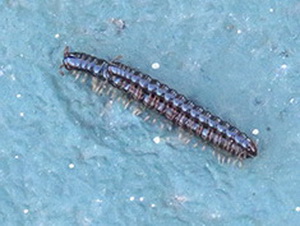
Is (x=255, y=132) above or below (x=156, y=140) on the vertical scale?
above

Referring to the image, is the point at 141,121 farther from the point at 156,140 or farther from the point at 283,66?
the point at 283,66

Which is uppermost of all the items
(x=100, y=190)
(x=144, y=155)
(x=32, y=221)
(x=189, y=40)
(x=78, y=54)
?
(x=189, y=40)

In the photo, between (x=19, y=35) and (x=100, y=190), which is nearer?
(x=100, y=190)

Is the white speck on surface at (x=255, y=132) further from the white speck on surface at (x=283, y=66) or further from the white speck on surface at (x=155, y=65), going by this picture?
the white speck on surface at (x=155, y=65)

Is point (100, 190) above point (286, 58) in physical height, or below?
below

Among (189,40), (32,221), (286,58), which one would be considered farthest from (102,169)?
(286,58)

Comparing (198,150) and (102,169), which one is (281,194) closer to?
(198,150)

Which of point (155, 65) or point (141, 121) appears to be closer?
point (141, 121)

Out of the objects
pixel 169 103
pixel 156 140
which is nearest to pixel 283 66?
pixel 169 103

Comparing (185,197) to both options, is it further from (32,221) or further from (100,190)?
(32,221)
